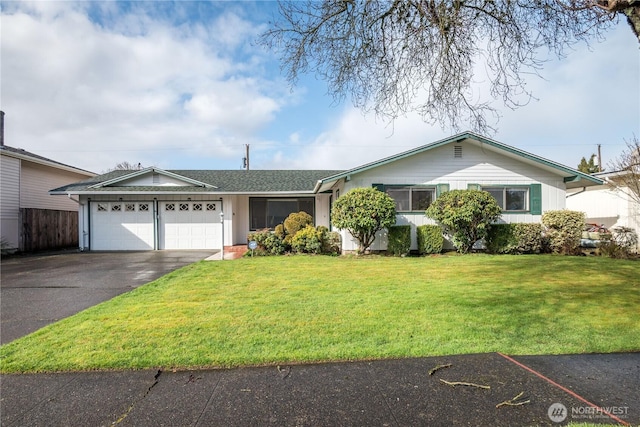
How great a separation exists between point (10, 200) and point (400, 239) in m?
16.6

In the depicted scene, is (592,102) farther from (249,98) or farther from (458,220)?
(249,98)

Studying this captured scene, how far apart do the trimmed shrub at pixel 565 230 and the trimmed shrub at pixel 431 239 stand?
13.1 ft

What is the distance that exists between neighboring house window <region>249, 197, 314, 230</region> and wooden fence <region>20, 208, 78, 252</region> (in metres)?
9.44

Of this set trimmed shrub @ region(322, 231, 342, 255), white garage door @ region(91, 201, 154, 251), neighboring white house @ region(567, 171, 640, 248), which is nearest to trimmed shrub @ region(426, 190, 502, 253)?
trimmed shrub @ region(322, 231, 342, 255)

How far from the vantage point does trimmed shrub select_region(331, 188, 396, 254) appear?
11.0 m

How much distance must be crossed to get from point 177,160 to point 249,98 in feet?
96.2

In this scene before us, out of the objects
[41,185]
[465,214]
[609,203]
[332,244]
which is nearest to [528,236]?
[465,214]

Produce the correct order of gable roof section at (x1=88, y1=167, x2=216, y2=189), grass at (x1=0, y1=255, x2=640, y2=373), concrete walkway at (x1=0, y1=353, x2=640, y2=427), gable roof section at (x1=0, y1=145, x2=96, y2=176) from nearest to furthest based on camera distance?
concrete walkway at (x1=0, y1=353, x2=640, y2=427)
grass at (x1=0, y1=255, x2=640, y2=373)
gable roof section at (x1=0, y1=145, x2=96, y2=176)
gable roof section at (x1=88, y1=167, x2=216, y2=189)

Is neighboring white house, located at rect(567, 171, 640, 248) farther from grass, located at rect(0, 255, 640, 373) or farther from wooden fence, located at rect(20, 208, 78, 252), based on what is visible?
wooden fence, located at rect(20, 208, 78, 252)

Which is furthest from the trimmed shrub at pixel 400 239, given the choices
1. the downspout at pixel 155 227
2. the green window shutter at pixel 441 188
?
the downspout at pixel 155 227

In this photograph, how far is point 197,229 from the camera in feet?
51.4

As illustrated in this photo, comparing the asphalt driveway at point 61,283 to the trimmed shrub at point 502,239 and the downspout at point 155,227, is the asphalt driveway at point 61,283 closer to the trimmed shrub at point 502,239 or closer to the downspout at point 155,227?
the downspout at point 155,227

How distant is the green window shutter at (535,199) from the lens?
12.5m

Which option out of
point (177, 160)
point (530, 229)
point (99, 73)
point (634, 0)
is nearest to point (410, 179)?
point (530, 229)
